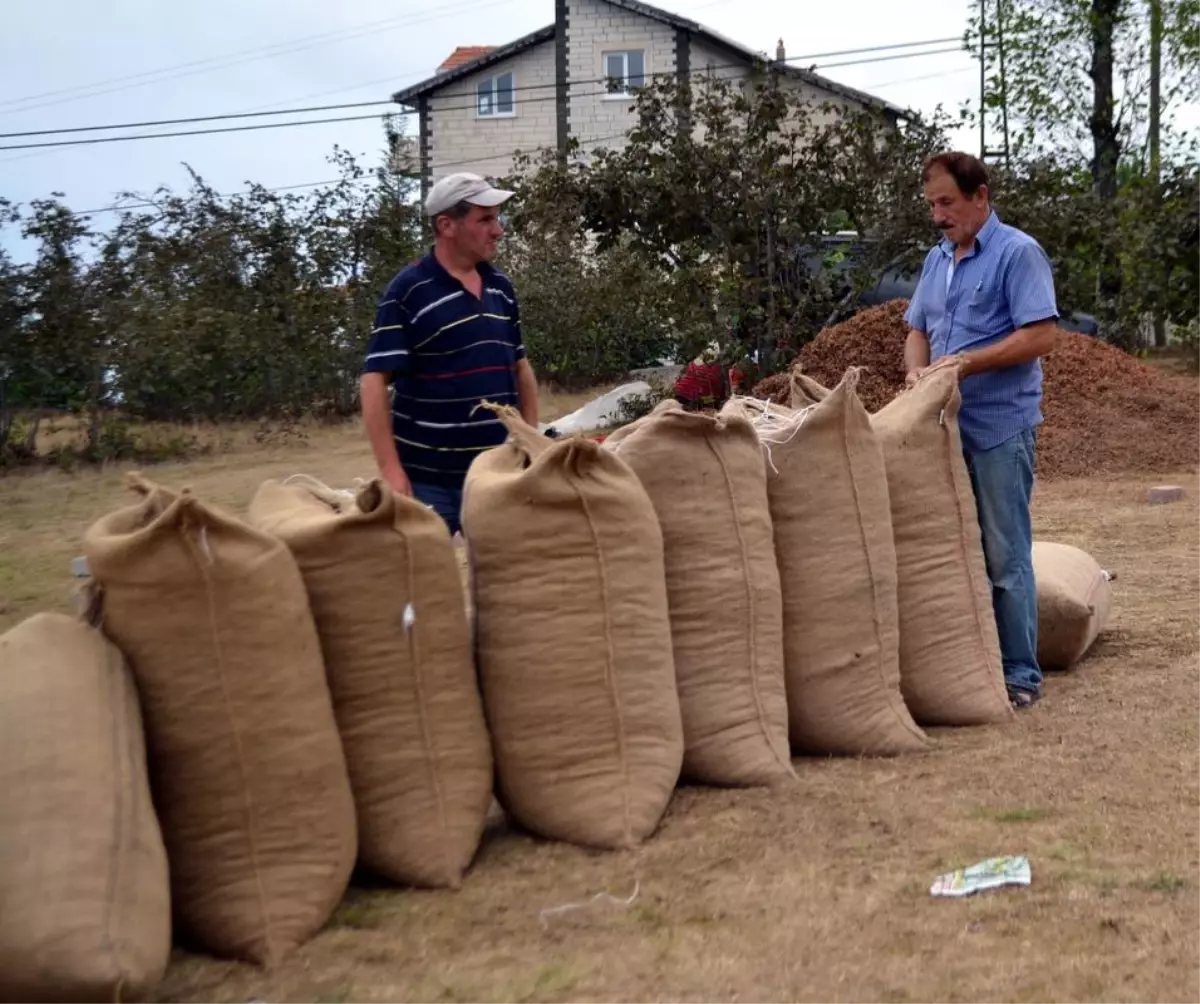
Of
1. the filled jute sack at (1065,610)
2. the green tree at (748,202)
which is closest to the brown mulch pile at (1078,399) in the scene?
the green tree at (748,202)

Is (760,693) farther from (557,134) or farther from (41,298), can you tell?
(557,134)

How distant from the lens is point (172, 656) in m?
2.97

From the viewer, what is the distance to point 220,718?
2.99 m

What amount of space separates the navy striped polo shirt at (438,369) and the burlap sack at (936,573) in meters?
1.17

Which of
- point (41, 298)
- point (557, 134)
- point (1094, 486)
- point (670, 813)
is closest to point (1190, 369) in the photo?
point (1094, 486)

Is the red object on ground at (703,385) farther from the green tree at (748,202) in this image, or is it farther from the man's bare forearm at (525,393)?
the man's bare forearm at (525,393)

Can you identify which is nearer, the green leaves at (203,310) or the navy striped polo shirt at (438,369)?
the navy striped polo shirt at (438,369)

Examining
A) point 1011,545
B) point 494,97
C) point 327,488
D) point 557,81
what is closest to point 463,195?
point 327,488

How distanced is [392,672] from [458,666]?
181 millimetres

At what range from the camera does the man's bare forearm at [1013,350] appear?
459 cm

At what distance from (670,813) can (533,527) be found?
80 cm

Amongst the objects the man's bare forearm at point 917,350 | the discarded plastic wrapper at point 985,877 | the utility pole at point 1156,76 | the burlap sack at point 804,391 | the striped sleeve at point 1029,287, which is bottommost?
the discarded plastic wrapper at point 985,877

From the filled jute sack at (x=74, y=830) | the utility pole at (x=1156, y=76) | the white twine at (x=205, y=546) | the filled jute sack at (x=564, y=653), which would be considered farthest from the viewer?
the utility pole at (x=1156, y=76)

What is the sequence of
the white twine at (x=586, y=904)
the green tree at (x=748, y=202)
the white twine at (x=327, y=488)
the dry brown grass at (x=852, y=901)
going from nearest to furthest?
the dry brown grass at (x=852, y=901)
the white twine at (x=586, y=904)
the white twine at (x=327, y=488)
the green tree at (x=748, y=202)
